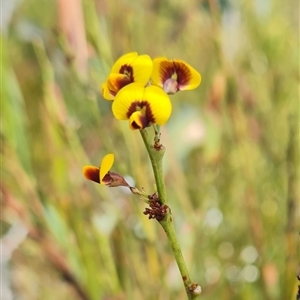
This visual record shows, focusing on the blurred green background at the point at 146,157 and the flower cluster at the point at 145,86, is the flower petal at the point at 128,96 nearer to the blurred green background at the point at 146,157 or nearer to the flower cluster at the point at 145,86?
the flower cluster at the point at 145,86

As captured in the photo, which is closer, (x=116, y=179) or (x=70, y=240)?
(x=116, y=179)

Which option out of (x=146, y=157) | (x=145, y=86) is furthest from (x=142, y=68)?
(x=146, y=157)

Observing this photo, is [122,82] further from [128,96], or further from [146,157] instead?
[146,157]

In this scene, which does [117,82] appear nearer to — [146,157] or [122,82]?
[122,82]

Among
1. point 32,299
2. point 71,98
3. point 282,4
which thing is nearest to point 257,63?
point 282,4

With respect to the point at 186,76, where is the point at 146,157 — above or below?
above

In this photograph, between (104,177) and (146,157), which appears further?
(146,157)

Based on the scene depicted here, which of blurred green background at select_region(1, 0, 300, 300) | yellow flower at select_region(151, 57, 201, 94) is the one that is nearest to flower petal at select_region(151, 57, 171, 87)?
yellow flower at select_region(151, 57, 201, 94)

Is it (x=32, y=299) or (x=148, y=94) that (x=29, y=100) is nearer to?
(x=32, y=299)
